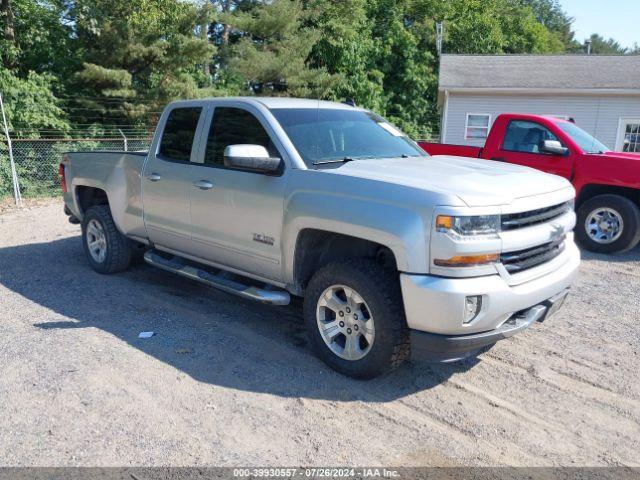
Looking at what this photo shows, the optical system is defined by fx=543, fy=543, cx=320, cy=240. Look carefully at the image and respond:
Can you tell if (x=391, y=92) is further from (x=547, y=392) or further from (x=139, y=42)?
(x=547, y=392)

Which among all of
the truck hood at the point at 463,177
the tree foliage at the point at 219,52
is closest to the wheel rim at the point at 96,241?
the truck hood at the point at 463,177

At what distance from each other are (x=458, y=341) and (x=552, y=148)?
538cm

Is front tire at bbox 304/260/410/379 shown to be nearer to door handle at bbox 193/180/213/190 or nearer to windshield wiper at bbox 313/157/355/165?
windshield wiper at bbox 313/157/355/165

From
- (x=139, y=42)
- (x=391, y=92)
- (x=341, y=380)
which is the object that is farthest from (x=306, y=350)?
(x=391, y=92)

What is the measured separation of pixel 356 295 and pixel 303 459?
118cm

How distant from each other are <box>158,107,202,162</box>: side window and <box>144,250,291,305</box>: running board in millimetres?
1039

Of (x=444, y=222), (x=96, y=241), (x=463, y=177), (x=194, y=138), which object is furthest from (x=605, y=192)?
(x=96, y=241)

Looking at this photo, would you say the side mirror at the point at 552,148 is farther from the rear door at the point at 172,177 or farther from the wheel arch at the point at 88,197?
the wheel arch at the point at 88,197

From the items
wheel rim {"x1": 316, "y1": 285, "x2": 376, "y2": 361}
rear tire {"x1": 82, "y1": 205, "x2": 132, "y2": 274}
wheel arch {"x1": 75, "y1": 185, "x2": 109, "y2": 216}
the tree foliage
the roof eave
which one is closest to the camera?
wheel rim {"x1": 316, "y1": 285, "x2": 376, "y2": 361}

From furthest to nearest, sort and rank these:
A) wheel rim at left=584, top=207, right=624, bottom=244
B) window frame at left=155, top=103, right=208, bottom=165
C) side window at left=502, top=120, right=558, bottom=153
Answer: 1. side window at left=502, top=120, right=558, bottom=153
2. wheel rim at left=584, top=207, right=624, bottom=244
3. window frame at left=155, top=103, right=208, bottom=165

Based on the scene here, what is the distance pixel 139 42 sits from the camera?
1783 centimetres

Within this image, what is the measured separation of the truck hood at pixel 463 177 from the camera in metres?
3.51

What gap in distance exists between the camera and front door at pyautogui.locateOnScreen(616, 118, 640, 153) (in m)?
18.6

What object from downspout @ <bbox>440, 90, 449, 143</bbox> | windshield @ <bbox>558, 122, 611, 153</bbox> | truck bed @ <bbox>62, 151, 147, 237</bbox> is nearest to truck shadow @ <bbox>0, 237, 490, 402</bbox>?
truck bed @ <bbox>62, 151, 147, 237</bbox>
